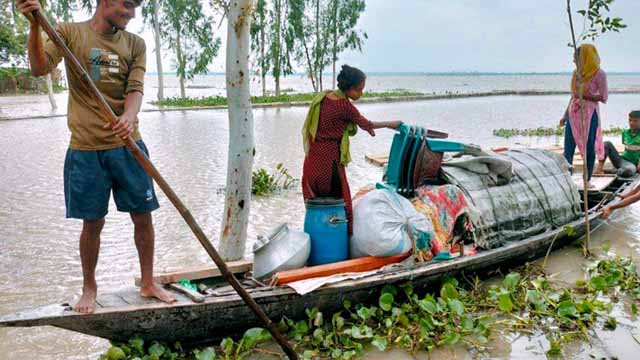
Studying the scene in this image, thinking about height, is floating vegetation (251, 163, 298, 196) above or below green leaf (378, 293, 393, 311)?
above

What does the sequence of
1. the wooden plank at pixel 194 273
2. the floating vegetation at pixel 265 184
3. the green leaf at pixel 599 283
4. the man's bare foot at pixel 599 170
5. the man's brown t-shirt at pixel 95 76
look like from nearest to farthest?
the man's brown t-shirt at pixel 95 76
the wooden plank at pixel 194 273
the green leaf at pixel 599 283
the man's bare foot at pixel 599 170
the floating vegetation at pixel 265 184

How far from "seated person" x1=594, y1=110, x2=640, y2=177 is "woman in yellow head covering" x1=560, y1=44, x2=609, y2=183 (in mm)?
330

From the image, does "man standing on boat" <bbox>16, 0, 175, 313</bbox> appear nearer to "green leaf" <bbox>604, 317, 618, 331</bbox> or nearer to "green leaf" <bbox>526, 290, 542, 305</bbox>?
"green leaf" <bbox>526, 290, 542, 305</bbox>

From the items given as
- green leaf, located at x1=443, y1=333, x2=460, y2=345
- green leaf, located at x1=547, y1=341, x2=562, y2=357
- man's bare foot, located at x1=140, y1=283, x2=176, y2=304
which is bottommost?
green leaf, located at x1=547, y1=341, x2=562, y2=357

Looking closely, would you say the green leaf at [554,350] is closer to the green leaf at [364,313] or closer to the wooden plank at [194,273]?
the green leaf at [364,313]

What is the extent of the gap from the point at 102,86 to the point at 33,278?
261 centimetres

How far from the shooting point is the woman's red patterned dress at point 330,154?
3895mm

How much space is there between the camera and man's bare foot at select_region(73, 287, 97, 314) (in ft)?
9.63

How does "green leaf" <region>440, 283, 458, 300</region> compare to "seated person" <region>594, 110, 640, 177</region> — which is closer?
"green leaf" <region>440, 283, 458, 300</region>

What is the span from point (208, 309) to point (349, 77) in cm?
185

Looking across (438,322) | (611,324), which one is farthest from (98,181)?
(611,324)

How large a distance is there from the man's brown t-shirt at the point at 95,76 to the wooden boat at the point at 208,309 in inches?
35.9

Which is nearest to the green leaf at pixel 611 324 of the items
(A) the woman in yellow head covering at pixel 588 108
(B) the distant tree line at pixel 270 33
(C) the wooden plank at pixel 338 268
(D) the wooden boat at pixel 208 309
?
(D) the wooden boat at pixel 208 309

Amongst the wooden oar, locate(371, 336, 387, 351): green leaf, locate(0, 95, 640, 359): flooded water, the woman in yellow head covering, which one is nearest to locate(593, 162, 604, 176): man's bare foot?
the woman in yellow head covering
